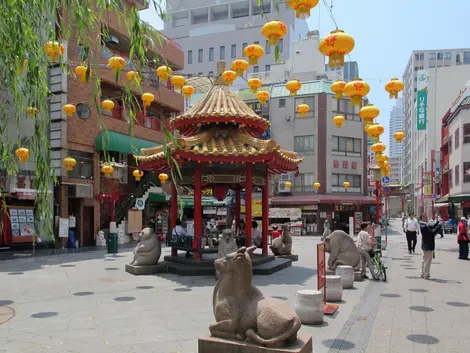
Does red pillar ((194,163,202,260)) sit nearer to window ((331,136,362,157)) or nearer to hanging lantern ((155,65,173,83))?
hanging lantern ((155,65,173,83))

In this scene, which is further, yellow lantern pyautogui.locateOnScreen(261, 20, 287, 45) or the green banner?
the green banner

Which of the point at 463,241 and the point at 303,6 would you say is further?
the point at 463,241

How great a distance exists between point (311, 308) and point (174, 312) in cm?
276

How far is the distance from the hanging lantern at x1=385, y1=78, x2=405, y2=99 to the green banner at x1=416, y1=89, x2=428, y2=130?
48.9 meters

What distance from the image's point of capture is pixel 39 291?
35.3 ft

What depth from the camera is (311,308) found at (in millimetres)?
7398

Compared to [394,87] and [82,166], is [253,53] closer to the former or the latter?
[394,87]

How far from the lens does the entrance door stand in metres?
24.5

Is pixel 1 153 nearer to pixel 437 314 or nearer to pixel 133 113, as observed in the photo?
pixel 133 113

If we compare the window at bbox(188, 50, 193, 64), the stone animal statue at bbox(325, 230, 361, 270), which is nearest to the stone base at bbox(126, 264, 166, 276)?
the stone animal statue at bbox(325, 230, 361, 270)

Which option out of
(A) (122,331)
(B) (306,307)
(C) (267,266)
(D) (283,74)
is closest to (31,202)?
(C) (267,266)

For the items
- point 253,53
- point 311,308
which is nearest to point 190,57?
point 253,53

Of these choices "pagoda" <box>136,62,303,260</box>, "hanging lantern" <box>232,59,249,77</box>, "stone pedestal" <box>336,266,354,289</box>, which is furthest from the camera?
"pagoda" <box>136,62,303,260</box>

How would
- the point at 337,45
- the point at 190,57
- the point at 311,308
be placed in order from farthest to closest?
the point at 190,57
the point at 337,45
the point at 311,308
